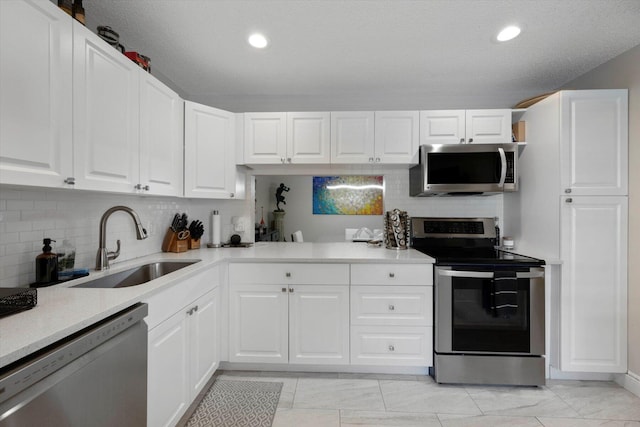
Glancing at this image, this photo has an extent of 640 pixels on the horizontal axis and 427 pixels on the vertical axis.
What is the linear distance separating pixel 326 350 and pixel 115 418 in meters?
1.48

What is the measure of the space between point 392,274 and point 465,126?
4.71 feet

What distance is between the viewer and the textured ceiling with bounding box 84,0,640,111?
1.76 m

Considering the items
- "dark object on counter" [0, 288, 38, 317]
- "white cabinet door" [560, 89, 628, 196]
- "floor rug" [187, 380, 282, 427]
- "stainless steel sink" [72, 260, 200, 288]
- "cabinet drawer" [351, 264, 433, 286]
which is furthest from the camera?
"cabinet drawer" [351, 264, 433, 286]

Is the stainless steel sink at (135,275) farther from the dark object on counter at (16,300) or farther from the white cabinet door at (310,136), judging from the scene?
the white cabinet door at (310,136)

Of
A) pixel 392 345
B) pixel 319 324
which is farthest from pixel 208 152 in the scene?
pixel 392 345

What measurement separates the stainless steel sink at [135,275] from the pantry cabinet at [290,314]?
47 cm

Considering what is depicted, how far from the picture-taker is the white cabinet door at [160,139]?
189 cm

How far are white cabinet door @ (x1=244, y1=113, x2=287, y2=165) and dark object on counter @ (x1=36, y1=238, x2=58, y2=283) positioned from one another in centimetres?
157

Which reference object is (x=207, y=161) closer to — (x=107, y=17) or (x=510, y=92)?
(x=107, y=17)

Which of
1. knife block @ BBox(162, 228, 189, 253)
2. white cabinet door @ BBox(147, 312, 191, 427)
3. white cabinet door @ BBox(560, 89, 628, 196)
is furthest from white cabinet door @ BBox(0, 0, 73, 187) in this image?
white cabinet door @ BBox(560, 89, 628, 196)

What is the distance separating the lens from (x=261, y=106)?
310 centimetres

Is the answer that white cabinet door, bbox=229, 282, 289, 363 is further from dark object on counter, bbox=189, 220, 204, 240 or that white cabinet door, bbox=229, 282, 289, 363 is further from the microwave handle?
the microwave handle

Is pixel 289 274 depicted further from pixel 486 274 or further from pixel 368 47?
pixel 368 47

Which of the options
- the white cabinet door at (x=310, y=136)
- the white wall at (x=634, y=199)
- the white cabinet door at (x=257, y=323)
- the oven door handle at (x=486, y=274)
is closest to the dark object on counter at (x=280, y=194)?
the white cabinet door at (x=310, y=136)
